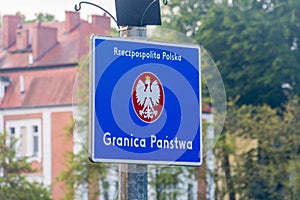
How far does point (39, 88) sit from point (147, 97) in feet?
189

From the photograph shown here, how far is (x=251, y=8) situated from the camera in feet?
185

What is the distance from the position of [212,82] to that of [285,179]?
37.8 metres

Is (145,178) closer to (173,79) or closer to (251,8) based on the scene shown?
(173,79)

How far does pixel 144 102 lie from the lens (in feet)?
21.5

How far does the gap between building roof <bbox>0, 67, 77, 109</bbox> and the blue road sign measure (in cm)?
5296

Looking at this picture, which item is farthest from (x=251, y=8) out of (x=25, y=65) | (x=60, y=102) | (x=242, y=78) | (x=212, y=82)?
(x=212, y=82)

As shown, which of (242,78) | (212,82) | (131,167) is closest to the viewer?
(131,167)

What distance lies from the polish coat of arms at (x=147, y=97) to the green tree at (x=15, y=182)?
115ft

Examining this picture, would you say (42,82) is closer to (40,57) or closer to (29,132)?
(40,57)

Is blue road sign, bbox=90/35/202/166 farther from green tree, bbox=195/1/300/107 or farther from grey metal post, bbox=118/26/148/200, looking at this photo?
green tree, bbox=195/1/300/107

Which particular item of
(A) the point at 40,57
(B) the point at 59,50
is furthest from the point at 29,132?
(B) the point at 59,50

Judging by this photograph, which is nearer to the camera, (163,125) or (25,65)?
(163,125)

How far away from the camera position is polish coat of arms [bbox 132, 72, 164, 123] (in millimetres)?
6562

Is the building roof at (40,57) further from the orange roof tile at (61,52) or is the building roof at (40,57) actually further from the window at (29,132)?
the window at (29,132)
